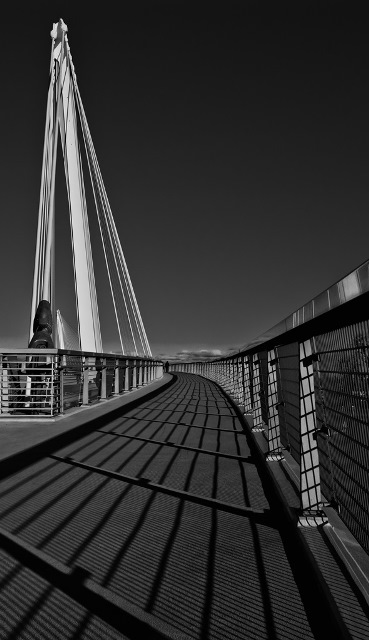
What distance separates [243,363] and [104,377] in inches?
120

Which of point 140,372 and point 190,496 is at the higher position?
point 140,372

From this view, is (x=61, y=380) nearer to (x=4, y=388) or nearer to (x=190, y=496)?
(x=4, y=388)

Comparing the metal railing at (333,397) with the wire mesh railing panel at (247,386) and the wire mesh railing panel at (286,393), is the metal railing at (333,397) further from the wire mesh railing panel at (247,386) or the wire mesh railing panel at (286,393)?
the wire mesh railing panel at (247,386)

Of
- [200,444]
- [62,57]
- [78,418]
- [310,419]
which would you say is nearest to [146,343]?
[62,57]

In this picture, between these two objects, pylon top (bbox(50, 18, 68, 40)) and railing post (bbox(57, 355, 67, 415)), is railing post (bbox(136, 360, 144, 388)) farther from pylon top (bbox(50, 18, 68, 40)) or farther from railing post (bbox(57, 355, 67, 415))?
pylon top (bbox(50, 18, 68, 40))

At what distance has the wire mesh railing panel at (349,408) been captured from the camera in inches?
85.3

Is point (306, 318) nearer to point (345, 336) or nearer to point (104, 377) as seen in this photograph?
point (345, 336)

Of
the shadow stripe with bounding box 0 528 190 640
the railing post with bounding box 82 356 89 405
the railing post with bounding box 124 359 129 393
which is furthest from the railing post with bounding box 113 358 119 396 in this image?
the shadow stripe with bounding box 0 528 190 640

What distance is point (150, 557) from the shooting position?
2406 mm

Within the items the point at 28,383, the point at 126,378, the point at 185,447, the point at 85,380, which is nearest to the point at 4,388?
the point at 28,383

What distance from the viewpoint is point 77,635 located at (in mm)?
1735

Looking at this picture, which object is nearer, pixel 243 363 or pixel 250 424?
pixel 250 424

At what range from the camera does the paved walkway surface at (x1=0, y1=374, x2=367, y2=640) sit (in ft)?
5.98

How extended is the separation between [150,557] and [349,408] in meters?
1.19
